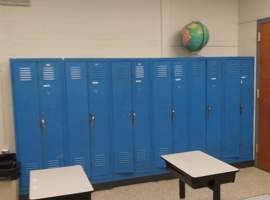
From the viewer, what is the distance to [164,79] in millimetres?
4414

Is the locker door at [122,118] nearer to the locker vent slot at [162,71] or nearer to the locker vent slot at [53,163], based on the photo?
the locker vent slot at [162,71]

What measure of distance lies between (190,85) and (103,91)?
136 centimetres

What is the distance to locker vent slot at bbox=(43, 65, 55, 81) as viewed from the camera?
3.84m

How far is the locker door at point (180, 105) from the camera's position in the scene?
177 inches

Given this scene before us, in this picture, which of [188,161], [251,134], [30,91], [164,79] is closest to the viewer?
[188,161]

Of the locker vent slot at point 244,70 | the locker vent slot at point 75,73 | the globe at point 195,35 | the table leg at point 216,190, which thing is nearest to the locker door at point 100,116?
the locker vent slot at point 75,73

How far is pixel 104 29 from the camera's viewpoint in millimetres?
4539

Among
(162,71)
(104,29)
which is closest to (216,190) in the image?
(162,71)

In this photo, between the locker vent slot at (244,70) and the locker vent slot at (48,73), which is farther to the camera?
the locker vent slot at (244,70)

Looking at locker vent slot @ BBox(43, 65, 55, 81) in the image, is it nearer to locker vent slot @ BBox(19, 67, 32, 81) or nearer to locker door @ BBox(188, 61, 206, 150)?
locker vent slot @ BBox(19, 67, 32, 81)

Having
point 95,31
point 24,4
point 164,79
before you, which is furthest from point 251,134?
point 24,4

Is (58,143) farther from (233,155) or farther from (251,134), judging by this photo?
(251,134)

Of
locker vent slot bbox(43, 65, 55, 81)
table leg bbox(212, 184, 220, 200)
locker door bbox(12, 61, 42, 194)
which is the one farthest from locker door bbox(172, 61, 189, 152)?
locker door bbox(12, 61, 42, 194)

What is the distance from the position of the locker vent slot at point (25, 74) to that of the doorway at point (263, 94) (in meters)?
3.54
